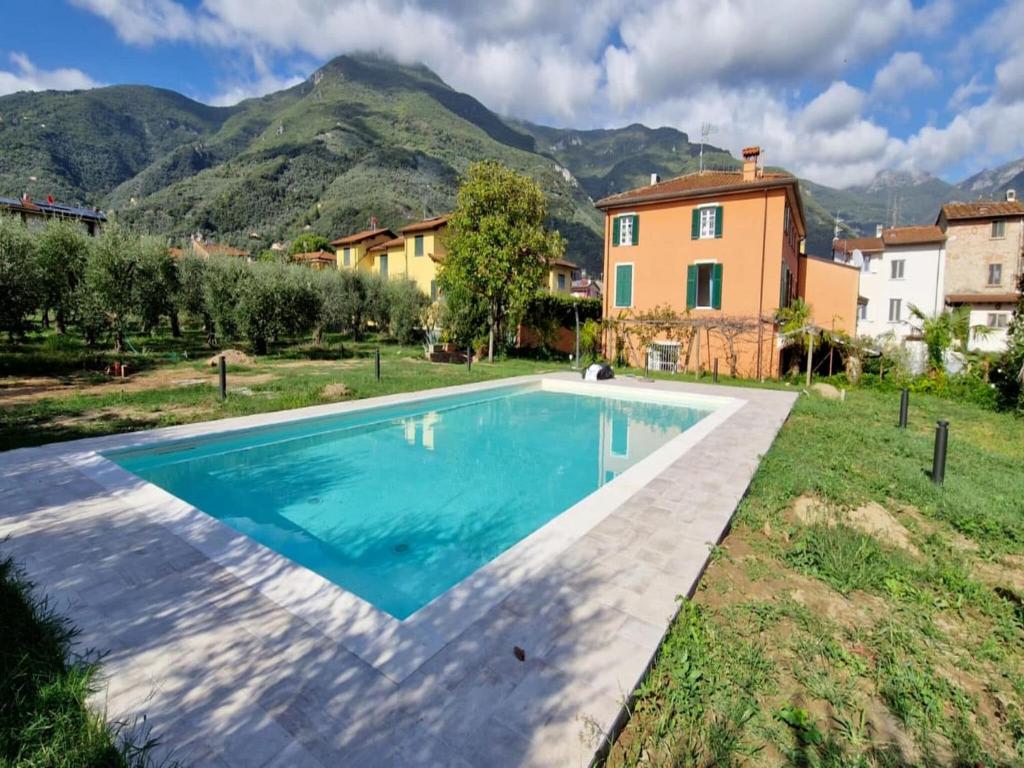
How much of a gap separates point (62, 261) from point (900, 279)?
4193 cm

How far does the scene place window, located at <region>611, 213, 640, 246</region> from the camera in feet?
61.5

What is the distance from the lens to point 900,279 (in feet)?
102

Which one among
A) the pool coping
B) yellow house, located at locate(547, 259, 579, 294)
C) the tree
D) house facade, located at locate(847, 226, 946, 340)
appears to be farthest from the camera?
yellow house, located at locate(547, 259, 579, 294)

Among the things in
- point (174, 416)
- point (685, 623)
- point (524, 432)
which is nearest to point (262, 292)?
point (174, 416)

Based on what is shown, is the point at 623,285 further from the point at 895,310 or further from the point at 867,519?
the point at 895,310

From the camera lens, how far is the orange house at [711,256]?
53.8 ft

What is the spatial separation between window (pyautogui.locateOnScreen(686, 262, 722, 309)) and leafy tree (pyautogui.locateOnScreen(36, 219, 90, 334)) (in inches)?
787

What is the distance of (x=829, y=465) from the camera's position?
6320 mm

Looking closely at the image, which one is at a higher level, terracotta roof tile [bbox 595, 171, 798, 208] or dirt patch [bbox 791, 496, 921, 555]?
terracotta roof tile [bbox 595, 171, 798, 208]

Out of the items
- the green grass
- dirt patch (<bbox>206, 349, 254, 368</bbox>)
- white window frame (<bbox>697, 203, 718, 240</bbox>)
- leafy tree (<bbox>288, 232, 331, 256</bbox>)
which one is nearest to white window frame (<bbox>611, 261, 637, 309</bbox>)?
white window frame (<bbox>697, 203, 718, 240</bbox>)

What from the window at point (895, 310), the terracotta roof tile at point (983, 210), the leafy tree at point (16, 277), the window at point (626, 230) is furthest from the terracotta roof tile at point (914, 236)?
the leafy tree at point (16, 277)

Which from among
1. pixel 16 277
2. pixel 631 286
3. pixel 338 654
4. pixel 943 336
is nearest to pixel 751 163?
pixel 631 286

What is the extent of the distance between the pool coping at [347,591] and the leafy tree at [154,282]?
12.5 m

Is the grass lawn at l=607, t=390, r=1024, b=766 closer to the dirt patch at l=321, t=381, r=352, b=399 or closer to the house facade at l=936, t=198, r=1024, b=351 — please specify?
the dirt patch at l=321, t=381, r=352, b=399
